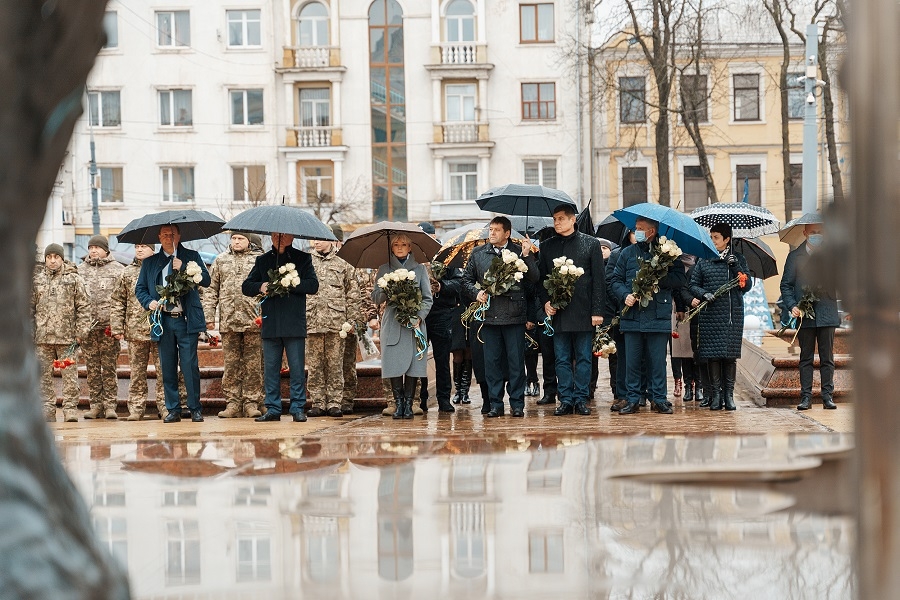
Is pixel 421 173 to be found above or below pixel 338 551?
above

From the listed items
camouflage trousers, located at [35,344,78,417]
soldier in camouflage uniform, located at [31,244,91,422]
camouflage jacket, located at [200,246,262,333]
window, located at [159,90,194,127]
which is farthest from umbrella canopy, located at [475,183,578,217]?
window, located at [159,90,194,127]

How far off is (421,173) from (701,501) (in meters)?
43.7

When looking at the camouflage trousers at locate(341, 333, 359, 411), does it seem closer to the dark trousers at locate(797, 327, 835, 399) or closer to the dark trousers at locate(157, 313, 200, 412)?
the dark trousers at locate(157, 313, 200, 412)

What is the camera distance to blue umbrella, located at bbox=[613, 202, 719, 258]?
11.8 meters

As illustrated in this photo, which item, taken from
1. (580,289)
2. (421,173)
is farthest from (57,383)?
(421,173)

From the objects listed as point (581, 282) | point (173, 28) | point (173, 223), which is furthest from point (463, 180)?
point (581, 282)

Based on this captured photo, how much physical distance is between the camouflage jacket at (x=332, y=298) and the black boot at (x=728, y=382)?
4073mm

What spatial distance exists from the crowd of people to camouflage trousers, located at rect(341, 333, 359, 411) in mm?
19

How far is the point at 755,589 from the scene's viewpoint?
4.02 meters

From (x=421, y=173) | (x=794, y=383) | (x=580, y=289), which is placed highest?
A: (x=421, y=173)

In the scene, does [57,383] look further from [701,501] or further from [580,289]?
[701,501]

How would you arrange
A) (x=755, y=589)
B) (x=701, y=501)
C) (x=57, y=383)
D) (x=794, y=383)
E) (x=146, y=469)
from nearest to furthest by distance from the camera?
(x=755, y=589)
(x=701, y=501)
(x=146, y=469)
(x=794, y=383)
(x=57, y=383)

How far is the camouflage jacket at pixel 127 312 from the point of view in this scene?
13.0m

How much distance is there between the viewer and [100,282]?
14008 mm
